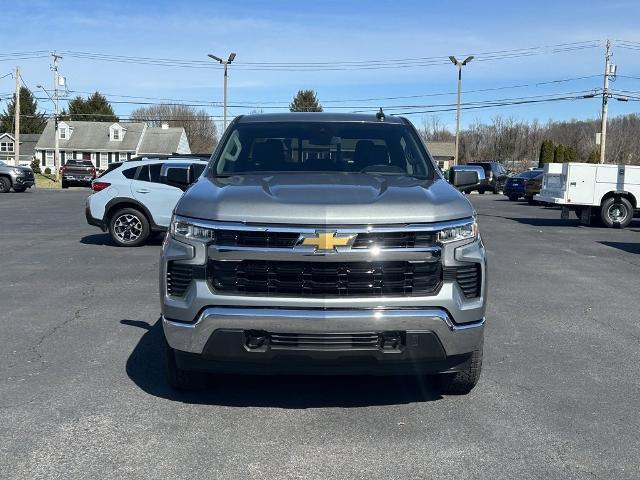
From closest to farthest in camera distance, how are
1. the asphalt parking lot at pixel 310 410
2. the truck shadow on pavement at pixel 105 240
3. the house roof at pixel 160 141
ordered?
the asphalt parking lot at pixel 310 410 → the truck shadow on pavement at pixel 105 240 → the house roof at pixel 160 141

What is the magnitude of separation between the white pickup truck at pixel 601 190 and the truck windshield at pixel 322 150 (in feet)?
49.8

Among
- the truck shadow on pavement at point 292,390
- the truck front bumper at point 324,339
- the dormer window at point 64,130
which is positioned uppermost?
the dormer window at point 64,130

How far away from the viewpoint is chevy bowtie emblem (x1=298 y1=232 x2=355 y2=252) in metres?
4.12

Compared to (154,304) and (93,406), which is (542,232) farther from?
(93,406)

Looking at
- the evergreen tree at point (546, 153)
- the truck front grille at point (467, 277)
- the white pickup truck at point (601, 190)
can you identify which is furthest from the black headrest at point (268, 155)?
the evergreen tree at point (546, 153)

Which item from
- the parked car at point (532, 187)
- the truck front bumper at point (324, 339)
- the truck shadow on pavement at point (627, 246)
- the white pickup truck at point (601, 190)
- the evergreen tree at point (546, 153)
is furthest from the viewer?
the evergreen tree at point (546, 153)

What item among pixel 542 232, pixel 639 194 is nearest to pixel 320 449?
pixel 542 232

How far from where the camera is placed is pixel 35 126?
95062mm

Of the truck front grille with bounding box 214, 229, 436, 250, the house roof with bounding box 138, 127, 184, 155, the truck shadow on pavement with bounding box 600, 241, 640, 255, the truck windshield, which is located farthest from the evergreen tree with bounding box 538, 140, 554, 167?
the truck front grille with bounding box 214, 229, 436, 250

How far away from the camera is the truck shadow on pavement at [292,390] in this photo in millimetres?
4844

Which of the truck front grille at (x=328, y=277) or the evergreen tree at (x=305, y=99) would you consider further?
the evergreen tree at (x=305, y=99)

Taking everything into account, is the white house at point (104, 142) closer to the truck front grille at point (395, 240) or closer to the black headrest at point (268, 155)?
the black headrest at point (268, 155)

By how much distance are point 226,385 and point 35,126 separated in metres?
98.4

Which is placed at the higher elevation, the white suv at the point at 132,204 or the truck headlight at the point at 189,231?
the truck headlight at the point at 189,231
